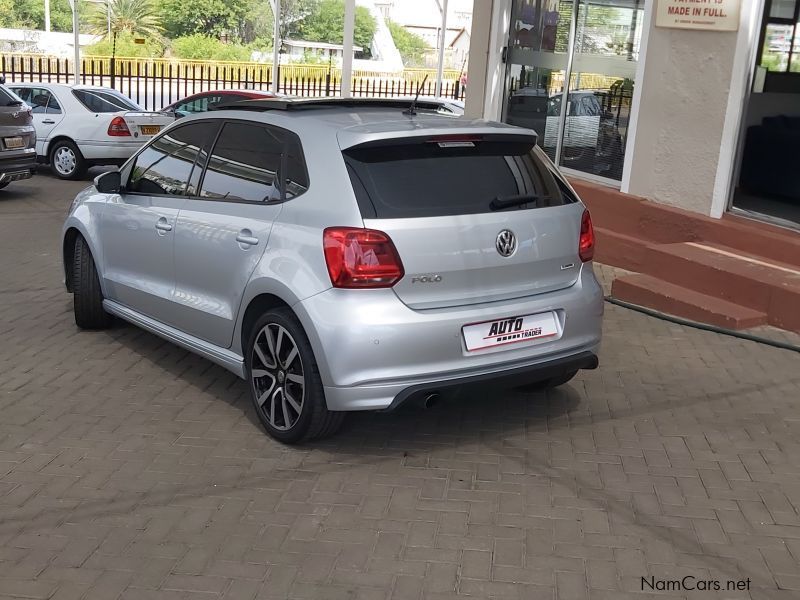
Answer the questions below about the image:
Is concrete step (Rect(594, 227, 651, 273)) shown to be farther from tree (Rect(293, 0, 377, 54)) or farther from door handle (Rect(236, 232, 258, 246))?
tree (Rect(293, 0, 377, 54))

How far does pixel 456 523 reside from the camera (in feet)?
13.6

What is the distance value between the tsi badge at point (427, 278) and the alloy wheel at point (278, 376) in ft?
2.27

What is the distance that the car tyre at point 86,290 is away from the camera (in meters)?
6.67

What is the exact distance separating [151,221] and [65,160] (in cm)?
1035

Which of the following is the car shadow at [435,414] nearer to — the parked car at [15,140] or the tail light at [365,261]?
the tail light at [365,261]

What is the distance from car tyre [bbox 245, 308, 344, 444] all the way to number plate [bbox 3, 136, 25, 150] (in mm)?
8793

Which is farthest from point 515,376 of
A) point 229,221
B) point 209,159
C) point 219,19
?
point 219,19

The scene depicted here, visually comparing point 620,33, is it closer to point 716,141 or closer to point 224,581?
point 716,141

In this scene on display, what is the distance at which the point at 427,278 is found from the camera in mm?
4535

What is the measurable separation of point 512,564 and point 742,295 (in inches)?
178

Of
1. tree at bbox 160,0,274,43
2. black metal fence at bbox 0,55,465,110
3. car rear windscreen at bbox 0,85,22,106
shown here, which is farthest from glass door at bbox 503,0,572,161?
tree at bbox 160,0,274,43

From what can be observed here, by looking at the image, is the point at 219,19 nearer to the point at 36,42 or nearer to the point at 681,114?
the point at 36,42

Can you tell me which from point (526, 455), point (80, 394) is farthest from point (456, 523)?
point (80, 394)

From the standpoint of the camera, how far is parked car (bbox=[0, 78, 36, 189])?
12.4 meters
